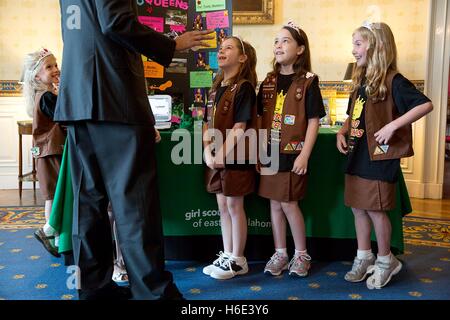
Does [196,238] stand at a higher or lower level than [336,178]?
lower

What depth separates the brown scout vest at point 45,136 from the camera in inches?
103

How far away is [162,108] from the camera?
2.40m

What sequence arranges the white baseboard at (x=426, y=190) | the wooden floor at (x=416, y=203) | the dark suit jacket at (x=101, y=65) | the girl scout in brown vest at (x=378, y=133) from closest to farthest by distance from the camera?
the dark suit jacket at (x=101, y=65) → the girl scout in brown vest at (x=378, y=133) → the wooden floor at (x=416, y=203) → the white baseboard at (x=426, y=190)

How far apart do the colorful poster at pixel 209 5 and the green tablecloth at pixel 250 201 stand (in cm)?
76

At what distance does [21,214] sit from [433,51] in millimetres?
3803

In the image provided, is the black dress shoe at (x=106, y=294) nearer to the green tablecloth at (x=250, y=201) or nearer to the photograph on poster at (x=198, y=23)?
the green tablecloth at (x=250, y=201)

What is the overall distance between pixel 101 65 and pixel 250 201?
114cm

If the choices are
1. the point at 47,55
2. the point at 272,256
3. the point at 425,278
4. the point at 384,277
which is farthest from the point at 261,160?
the point at 47,55

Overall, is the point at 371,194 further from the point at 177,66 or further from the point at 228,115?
the point at 177,66

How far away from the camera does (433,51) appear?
13.5 feet

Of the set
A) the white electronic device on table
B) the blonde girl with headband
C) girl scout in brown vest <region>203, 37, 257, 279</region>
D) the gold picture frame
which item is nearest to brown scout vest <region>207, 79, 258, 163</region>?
girl scout in brown vest <region>203, 37, 257, 279</region>

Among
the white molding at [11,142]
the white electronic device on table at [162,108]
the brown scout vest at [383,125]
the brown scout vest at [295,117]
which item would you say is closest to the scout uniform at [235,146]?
the brown scout vest at [295,117]

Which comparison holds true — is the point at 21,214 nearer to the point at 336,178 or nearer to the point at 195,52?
the point at 195,52

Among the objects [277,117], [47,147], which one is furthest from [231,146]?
[47,147]
